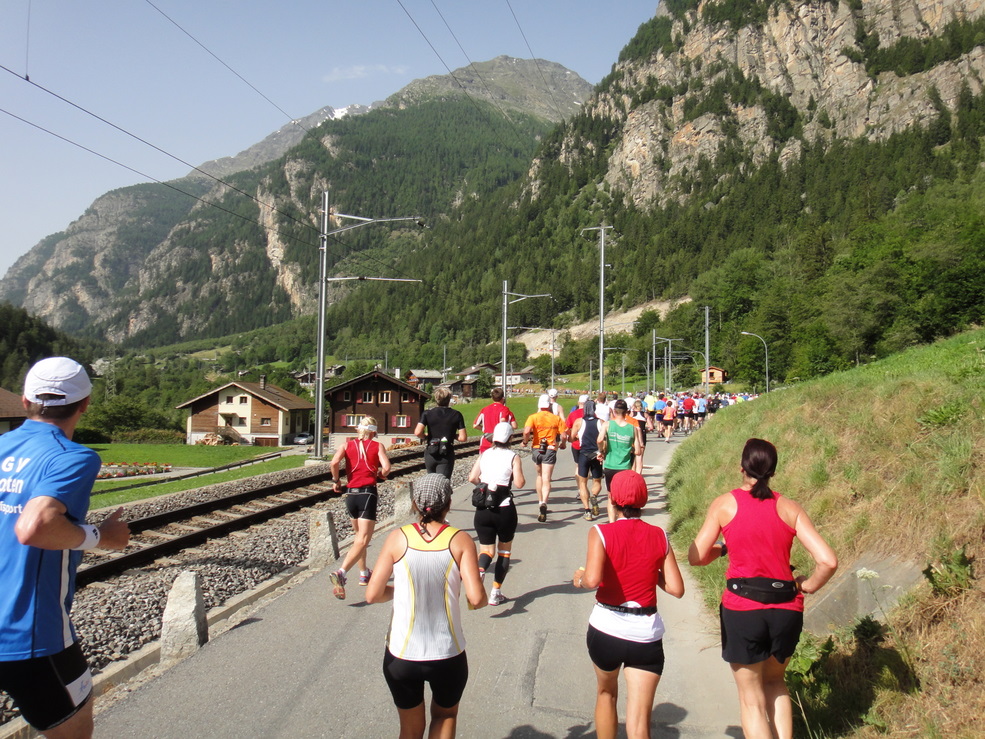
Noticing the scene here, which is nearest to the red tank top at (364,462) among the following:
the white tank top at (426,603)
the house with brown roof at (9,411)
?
the white tank top at (426,603)

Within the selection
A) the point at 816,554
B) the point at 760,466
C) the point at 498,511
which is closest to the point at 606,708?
the point at 816,554

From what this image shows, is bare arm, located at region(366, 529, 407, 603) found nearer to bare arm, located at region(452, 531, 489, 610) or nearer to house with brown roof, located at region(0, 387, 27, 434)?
bare arm, located at region(452, 531, 489, 610)

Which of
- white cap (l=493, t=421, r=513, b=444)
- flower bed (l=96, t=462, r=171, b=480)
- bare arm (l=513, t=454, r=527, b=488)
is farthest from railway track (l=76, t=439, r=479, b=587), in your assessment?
flower bed (l=96, t=462, r=171, b=480)

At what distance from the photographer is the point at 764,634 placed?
152 inches

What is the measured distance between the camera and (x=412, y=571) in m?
3.73

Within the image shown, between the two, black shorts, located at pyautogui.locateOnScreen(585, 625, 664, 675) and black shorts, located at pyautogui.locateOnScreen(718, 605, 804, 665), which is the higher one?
black shorts, located at pyautogui.locateOnScreen(718, 605, 804, 665)

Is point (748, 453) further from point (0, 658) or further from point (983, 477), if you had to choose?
point (0, 658)

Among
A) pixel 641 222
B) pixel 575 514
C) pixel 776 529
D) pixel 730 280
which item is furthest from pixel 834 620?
pixel 641 222

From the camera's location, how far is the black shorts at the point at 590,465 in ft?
38.5

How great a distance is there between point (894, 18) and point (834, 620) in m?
227

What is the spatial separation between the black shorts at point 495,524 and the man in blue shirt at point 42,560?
4775mm

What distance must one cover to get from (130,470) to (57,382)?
30.5 metres

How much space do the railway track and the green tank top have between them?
6209 mm

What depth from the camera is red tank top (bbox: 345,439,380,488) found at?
7992 millimetres
